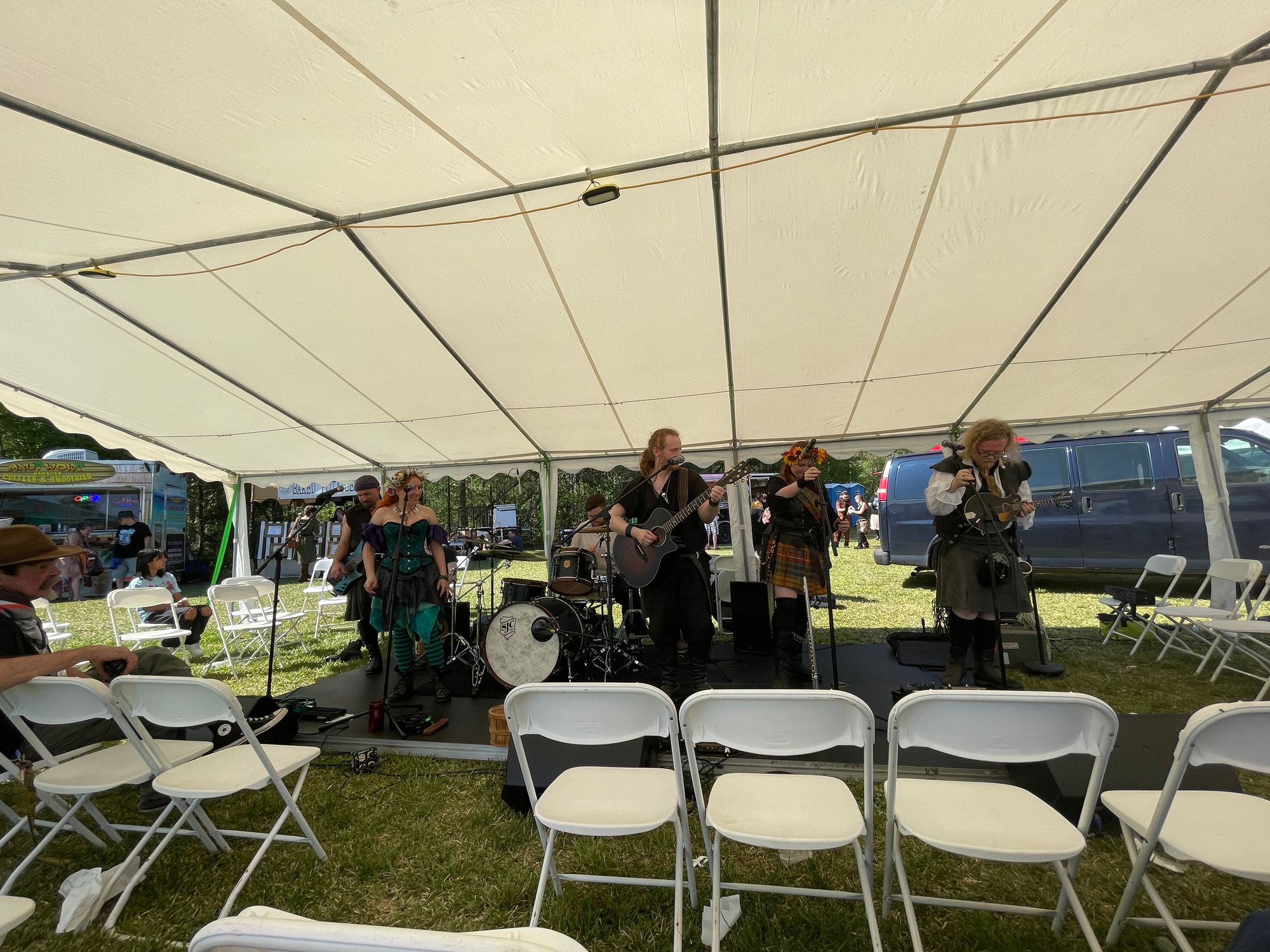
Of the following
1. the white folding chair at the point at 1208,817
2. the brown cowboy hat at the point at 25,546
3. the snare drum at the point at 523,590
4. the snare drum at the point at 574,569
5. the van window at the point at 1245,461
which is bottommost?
the white folding chair at the point at 1208,817

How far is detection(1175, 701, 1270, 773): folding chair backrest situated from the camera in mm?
1382

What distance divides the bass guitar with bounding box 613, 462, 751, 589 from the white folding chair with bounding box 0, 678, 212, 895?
2474 mm

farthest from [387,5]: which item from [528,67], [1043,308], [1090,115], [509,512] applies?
[509,512]

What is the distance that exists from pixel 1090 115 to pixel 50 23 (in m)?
4.27

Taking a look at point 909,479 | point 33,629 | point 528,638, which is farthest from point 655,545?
point 909,479

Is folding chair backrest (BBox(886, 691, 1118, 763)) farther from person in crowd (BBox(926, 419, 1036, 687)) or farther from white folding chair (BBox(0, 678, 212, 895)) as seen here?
white folding chair (BBox(0, 678, 212, 895))

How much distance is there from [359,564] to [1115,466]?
9.50 metres

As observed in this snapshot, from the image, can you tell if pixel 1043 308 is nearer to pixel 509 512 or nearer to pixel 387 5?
pixel 387 5

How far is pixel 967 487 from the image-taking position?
3.46m

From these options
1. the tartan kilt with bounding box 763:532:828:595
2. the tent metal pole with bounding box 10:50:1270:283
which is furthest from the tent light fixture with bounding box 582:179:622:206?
the tartan kilt with bounding box 763:532:828:595

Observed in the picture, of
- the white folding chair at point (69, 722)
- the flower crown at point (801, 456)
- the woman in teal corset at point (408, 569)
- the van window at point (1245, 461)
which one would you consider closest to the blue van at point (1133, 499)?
the van window at point (1245, 461)

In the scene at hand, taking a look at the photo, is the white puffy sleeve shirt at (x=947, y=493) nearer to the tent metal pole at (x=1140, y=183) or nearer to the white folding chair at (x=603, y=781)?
the tent metal pole at (x=1140, y=183)

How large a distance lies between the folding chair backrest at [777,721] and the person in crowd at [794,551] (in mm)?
2171

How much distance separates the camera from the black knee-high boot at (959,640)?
3.58 m
